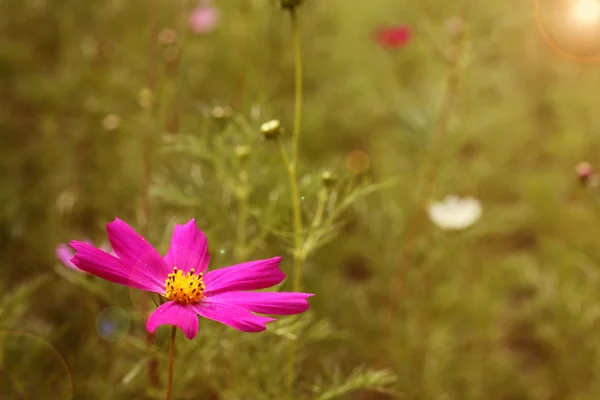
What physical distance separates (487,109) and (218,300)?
161cm

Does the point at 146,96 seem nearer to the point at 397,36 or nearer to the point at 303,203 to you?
the point at 303,203

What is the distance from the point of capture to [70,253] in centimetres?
100

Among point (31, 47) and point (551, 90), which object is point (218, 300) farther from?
point (551, 90)

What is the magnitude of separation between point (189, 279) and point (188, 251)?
Result: 0.12 feet

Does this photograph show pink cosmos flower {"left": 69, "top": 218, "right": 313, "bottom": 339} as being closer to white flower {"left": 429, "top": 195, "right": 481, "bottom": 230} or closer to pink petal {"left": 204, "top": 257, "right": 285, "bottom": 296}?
pink petal {"left": 204, "top": 257, "right": 285, "bottom": 296}

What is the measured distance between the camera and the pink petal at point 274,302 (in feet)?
1.46

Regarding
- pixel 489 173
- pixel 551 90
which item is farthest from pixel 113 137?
pixel 551 90

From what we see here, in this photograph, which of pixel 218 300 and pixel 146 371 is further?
pixel 146 371

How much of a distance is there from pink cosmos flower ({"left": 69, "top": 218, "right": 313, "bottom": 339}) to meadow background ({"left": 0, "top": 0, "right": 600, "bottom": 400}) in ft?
0.46

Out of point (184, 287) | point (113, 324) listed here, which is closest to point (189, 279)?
point (184, 287)

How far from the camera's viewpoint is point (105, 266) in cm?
45

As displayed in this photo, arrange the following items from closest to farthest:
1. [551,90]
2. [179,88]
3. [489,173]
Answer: [179,88] → [489,173] → [551,90]

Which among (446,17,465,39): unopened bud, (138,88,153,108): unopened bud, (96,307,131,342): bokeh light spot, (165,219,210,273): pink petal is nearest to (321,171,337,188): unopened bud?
(165,219,210,273): pink petal

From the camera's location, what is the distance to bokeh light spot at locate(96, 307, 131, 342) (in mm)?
976
